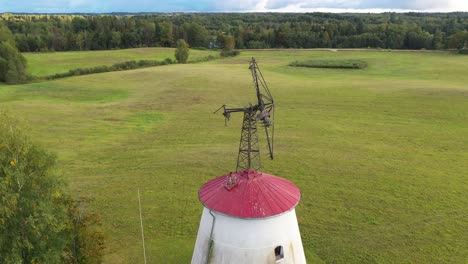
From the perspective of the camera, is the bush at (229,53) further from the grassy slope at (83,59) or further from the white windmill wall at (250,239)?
the white windmill wall at (250,239)

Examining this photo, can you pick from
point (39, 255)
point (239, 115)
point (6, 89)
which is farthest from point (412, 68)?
point (39, 255)

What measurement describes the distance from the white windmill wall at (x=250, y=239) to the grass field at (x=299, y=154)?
1074 cm

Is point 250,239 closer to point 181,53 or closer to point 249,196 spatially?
point 249,196

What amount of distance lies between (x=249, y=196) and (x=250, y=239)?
1.58 metres

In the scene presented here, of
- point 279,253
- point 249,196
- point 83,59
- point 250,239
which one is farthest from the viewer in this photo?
point 83,59

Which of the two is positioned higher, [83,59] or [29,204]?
[29,204]

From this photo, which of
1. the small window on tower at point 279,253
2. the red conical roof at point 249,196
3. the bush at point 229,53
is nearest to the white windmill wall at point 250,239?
the small window on tower at point 279,253

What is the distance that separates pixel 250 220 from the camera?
46.6 ft

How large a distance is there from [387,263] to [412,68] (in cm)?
8595

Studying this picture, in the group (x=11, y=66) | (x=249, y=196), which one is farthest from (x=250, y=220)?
(x=11, y=66)

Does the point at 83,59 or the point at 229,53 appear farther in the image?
the point at 229,53

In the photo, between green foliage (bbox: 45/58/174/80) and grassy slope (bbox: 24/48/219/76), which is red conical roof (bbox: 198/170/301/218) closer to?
green foliage (bbox: 45/58/174/80)

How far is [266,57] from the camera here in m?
129

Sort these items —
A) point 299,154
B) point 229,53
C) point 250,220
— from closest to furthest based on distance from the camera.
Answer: point 250,220, point 299,154, point 229,53
